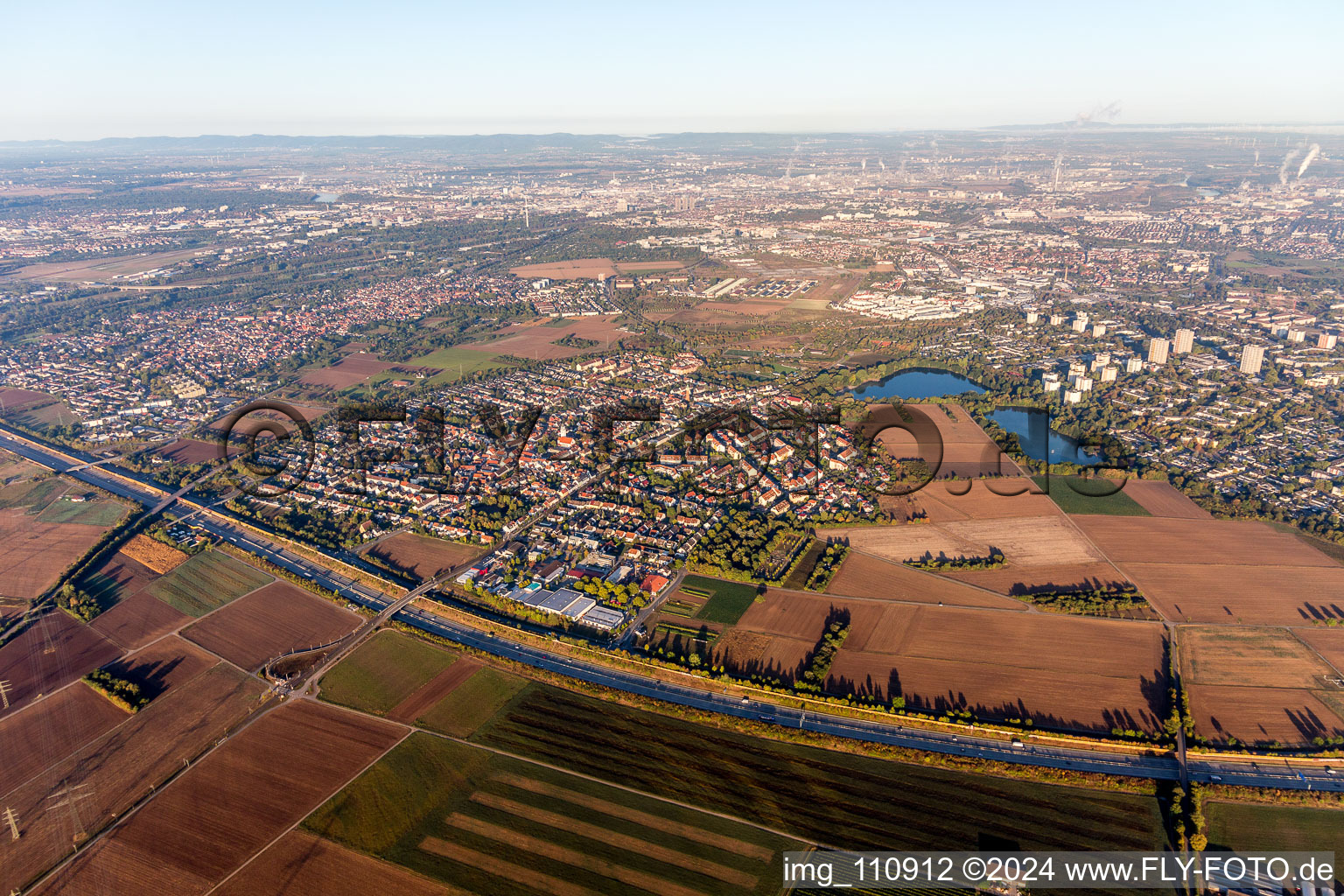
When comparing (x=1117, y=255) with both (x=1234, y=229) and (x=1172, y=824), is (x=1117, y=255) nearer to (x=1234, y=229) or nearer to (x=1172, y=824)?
(x=1234, y=229)

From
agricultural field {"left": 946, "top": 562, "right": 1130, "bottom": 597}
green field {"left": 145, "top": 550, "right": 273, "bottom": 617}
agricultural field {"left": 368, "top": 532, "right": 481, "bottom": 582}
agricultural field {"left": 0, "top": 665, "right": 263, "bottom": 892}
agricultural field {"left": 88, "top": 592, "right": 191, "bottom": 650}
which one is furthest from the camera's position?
agricultural field {"left": 368, "top": 532, "right": 481, "bottom": 582}

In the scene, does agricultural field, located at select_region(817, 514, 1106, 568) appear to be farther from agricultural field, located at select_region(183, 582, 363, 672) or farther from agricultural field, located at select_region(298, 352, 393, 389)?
agricultural field, located at select_region(298, 352, 393, 389)

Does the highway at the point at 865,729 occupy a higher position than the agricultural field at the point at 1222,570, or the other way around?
the agricultural field at the point at 1222,570

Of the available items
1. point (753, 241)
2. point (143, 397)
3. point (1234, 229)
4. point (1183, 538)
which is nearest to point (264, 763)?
point (1183, 538)

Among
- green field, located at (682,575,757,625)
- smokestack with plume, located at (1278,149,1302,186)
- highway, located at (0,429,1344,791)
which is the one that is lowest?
highway, located at (0,429,1344,791)

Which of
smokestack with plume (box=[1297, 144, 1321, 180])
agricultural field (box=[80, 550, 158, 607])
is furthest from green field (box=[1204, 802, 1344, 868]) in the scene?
smokestack with plume (box=[1297, 144, 1321, 180])

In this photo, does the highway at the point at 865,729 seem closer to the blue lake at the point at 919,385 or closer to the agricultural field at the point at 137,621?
the agricultural field at the point at 137,621

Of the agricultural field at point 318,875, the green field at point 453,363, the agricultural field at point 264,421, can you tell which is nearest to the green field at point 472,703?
the agricultural field at point 318,875
